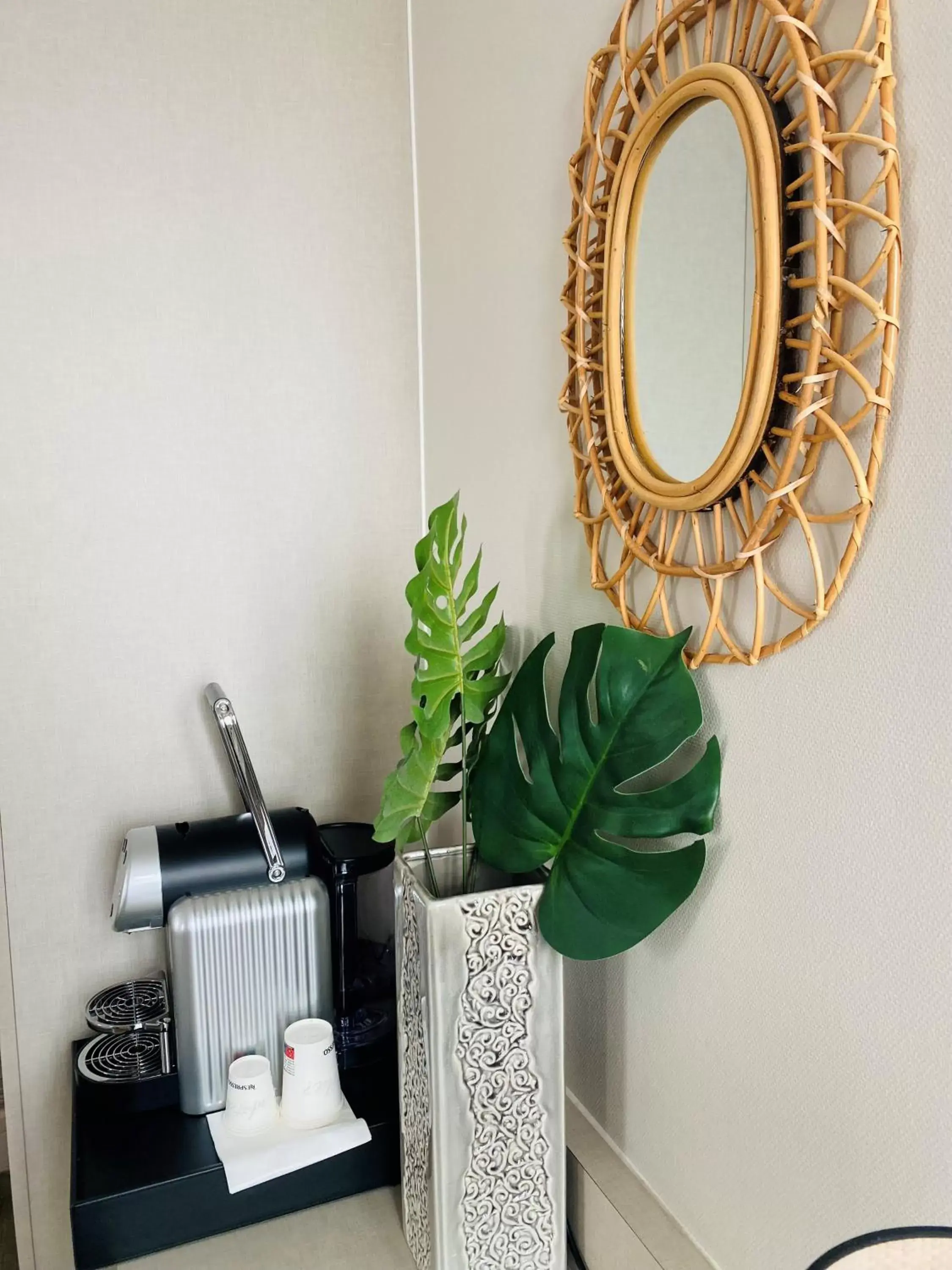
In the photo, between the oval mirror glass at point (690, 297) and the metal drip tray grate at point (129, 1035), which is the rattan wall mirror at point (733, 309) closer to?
the oval mirror glass at point (690, 297)

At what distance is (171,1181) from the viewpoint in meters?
0.97

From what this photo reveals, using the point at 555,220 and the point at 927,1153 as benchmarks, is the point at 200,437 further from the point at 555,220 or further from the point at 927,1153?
the point at 927,1153

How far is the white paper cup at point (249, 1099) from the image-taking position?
104 cm

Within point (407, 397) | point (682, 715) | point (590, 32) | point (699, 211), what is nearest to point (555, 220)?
point (590, 32)

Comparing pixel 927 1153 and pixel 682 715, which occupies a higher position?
pixel 682 715

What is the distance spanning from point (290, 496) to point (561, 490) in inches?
18.3

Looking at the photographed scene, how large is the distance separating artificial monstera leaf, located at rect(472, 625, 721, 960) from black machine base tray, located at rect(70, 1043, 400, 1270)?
423 millimetres

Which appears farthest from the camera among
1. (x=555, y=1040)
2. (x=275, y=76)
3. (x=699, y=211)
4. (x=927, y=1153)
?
(x=275, y=76)

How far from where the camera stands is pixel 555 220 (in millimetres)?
982

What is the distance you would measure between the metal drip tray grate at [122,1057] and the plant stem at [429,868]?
44 cm

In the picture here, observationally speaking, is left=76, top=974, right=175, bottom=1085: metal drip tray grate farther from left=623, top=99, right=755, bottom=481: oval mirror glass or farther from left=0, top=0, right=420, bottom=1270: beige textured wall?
left=623, top=99, right=755, bottom=481: oval mirror glass

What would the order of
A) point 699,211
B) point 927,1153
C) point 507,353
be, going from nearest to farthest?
1. point 927,1153
2. point 699,211
3. point 507,353

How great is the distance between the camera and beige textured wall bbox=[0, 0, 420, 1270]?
1.17 m

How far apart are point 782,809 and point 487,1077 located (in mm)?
364
